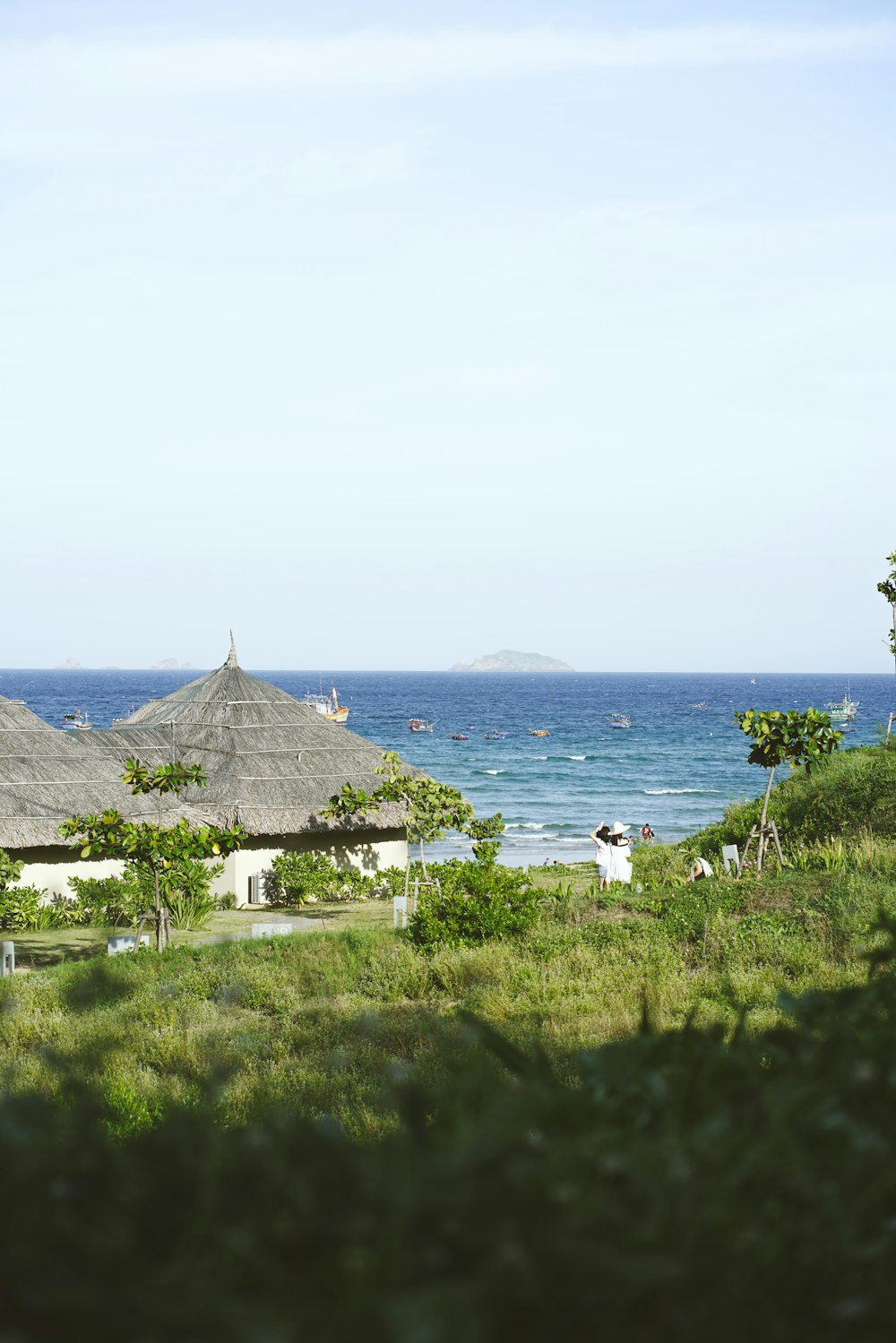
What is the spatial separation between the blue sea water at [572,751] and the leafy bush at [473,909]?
32.4ft

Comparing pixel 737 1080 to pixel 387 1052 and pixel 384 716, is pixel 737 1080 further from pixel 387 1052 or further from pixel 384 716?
pixel 384 716

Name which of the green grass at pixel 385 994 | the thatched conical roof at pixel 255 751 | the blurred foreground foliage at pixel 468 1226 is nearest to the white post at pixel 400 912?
the green grass at pixel 385 994

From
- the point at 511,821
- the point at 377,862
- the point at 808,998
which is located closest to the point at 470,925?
the point at 377,862

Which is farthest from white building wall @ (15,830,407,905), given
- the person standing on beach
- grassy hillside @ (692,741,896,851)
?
grassy hillside @ (692,741,896,851)

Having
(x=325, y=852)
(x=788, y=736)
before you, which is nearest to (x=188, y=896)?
(x=325, y=852)

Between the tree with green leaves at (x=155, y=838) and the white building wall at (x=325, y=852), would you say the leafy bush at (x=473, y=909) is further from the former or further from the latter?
the white building wall at (x=325, y=852)

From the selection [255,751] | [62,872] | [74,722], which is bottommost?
[74,722]

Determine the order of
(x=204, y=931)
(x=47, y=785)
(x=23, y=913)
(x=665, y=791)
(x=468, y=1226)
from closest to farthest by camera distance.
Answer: (x=468, y=1226)
(x=204, y=931)
(x=23, y=913)
(x=47, y=785)
(x=665, y=791)

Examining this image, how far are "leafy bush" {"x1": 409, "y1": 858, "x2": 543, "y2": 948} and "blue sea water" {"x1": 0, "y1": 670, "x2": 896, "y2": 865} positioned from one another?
9.87 m

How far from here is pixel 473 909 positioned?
12672 millimetres

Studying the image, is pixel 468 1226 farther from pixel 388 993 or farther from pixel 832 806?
pixel 832 806

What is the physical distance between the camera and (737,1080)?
60.5 inches

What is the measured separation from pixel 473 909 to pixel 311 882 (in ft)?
23.1

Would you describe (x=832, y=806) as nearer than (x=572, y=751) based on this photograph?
Yes
